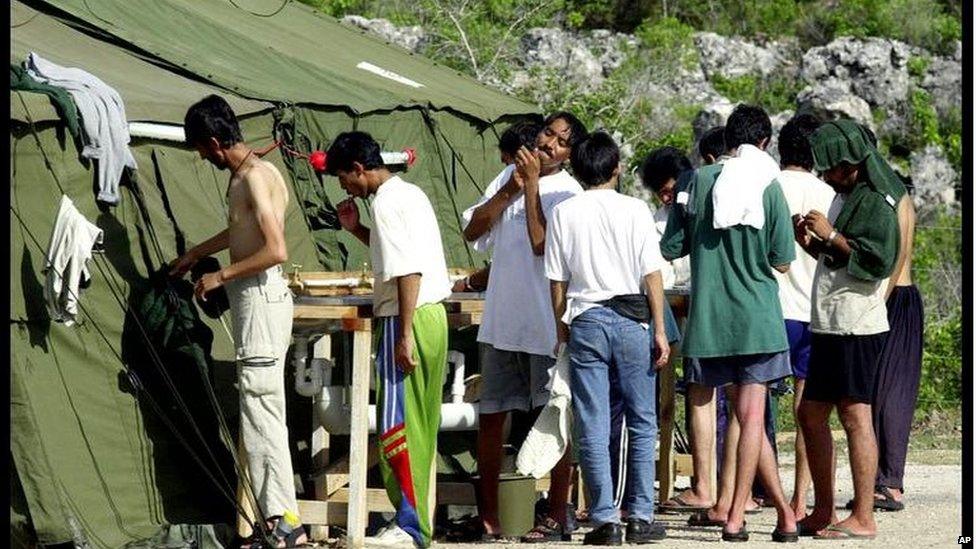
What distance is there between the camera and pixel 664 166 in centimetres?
886

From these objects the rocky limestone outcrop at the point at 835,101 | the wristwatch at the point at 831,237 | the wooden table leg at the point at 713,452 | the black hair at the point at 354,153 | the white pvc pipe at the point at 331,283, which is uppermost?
the rocky limestone outcrop at the point at 835,101

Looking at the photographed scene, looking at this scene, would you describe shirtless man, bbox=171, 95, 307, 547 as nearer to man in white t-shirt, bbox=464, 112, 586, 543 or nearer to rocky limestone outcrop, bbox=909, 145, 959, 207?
man in white t-shirt, bbox=464, 112, 586, 543

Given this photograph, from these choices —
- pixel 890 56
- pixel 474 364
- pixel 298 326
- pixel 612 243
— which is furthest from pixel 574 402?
pixel 890 56

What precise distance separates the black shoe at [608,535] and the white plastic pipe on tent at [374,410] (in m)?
0.85

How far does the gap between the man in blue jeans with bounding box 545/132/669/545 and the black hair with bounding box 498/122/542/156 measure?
1.11 feet

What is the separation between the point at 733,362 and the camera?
304 inches

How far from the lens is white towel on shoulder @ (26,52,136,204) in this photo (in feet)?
23.8

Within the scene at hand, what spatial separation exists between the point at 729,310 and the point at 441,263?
3.60 feet

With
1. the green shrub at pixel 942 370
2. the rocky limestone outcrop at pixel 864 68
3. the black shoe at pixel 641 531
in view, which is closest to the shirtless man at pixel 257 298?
the black shoe at pixel 641 531

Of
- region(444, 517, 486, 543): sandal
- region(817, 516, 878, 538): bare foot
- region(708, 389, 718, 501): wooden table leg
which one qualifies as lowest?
region(444, 517, 486, 543): sandal

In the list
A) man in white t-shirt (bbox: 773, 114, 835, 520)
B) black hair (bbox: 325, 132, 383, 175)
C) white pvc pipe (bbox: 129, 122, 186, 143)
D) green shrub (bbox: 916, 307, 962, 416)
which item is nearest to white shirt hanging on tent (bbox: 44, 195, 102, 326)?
white pvc pipe (bbox: 129, 122, 186, 143)

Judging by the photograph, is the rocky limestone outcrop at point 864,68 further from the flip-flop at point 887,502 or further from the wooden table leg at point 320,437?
the wooden table leg at point 320,437

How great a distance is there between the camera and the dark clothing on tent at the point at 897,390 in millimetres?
8781

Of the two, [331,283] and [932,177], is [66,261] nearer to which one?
[331,283]
